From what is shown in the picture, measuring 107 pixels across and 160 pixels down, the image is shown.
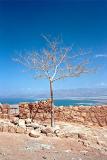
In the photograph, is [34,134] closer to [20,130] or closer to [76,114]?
[20,130]

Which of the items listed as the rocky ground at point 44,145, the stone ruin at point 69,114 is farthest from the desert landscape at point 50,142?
A: the stone ruin at point 69,114

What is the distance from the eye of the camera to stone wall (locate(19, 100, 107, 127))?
22.7 m

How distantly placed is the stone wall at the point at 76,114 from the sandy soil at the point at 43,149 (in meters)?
6.97

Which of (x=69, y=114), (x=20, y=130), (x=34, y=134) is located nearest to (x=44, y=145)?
(x=34, y=134)

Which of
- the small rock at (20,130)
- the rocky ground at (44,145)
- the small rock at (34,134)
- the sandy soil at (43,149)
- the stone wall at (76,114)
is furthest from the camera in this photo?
the stone wall at (76,114)

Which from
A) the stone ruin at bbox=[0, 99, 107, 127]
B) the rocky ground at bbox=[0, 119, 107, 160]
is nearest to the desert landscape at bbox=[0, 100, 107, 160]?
the rocky ground at bbox=[0, 119, 107, 160]

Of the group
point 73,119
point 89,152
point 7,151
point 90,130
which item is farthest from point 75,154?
point 73,119

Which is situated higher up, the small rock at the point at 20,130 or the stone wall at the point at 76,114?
the stone wall at the point at 76,114

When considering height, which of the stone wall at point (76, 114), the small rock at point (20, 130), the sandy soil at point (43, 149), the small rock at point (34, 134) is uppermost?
the stone wall at point (76, 114)

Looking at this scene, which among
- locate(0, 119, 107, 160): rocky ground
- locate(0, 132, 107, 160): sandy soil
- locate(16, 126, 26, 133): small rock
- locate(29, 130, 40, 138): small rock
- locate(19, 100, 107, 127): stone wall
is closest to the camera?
locate(0, 132, 107, 160): sandy soil

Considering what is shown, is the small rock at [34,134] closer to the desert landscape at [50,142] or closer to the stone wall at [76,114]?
the desert landscape at [50,142]

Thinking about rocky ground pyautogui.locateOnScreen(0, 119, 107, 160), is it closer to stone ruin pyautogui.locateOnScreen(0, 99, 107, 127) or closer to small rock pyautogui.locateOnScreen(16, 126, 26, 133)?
small rock pyautogui.locateOnScreen(16, 126, 26, 133)

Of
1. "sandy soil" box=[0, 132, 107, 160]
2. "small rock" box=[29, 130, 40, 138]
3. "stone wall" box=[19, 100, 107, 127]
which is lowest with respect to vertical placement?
"sandy soil" box=[0, 132, 107, 160]

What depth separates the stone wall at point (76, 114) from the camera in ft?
74.4
